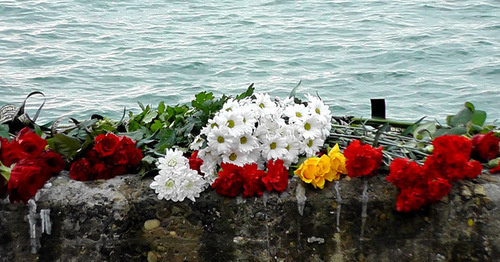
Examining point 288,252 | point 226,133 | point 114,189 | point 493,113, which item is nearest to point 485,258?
point 288,252

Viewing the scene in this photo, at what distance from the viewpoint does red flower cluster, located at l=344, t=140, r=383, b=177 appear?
8.00 feet

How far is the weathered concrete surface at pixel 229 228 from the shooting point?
245 cm

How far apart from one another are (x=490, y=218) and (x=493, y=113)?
4.58 meters

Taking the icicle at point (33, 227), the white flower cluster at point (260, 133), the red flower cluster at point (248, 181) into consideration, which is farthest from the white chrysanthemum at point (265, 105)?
the icicle at point (33, 227)

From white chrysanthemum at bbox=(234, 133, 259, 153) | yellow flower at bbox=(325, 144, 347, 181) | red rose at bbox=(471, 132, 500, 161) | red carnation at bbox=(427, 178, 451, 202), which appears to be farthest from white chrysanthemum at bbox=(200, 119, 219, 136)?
red rose at bbox=(471, 132, 500, 161)

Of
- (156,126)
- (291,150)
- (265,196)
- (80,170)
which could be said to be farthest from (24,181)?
(291,150)

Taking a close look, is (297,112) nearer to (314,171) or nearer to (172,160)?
(314,171)

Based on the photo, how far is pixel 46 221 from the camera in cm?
246

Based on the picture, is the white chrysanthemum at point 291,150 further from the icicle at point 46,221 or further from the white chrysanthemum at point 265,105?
the icicle at point 46,221

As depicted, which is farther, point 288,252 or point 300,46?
point 300,46

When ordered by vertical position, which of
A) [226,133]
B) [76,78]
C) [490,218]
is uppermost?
[226,133]

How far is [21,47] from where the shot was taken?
865 cm

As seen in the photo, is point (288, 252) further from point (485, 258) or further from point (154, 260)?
point (485, 258)

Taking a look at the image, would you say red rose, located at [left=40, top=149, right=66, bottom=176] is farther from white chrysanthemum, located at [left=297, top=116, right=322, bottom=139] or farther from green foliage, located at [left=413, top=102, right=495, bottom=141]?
green foliage, located at [left=413, top=102, right=495, bottom=141]
